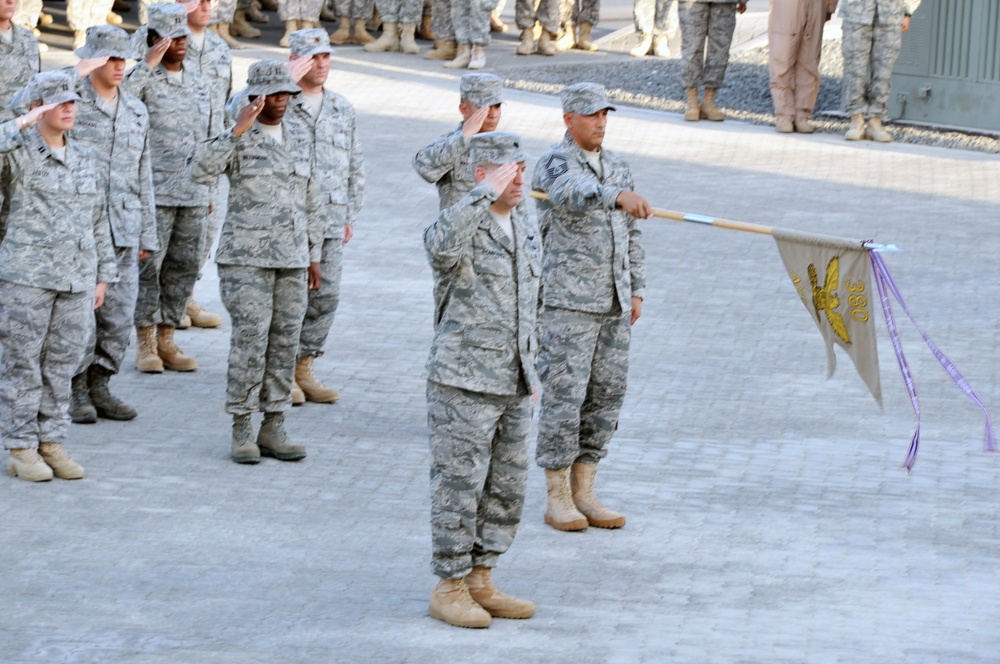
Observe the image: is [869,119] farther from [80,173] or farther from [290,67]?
[80,173]

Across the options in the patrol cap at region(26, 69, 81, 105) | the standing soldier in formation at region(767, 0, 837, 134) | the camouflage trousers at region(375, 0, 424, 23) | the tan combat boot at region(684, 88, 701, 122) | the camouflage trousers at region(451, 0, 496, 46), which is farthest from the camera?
the camouflage trousers at region(375, 0, 424, 23)

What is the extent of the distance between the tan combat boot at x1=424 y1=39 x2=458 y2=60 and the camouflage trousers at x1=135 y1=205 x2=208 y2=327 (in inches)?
418

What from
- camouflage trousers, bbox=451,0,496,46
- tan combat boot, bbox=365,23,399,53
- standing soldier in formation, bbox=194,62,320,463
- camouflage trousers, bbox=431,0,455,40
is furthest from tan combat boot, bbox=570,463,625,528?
tan combat boot, bbox=365,23,399,53

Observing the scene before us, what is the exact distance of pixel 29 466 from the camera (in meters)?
8.20

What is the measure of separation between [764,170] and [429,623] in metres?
9.52

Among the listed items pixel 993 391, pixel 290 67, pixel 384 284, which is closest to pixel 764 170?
pixel 384 284

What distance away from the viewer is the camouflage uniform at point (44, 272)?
313 inches

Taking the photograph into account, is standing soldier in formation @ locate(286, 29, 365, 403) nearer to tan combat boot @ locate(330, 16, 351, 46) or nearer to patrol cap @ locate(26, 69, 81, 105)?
patrol cap @ locate(26, 69, 81, 105)

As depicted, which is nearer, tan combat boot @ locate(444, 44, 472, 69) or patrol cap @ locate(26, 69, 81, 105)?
patrol cap @ locate(26, 69, 81, 105)

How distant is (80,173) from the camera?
Answer: 8.05 meters

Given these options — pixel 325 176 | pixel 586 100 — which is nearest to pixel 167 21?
pixel 325 176

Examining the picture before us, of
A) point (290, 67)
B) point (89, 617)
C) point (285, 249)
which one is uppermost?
point (290, 67)

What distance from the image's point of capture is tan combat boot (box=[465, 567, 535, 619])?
6.75m

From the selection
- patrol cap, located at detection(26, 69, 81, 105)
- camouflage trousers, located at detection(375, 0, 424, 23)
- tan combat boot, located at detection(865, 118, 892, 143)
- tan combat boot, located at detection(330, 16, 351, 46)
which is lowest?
tan combat boot, located at detection(865, 118, 892, 143)
